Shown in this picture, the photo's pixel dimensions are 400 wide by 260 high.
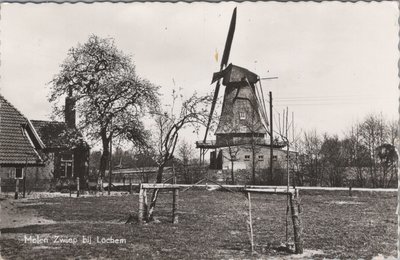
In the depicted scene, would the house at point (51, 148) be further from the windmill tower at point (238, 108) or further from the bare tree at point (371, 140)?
the bare tree at point (371, 140)

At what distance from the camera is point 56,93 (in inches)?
1035

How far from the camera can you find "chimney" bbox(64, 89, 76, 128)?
26.9 metres

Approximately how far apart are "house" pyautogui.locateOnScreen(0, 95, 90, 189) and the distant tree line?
17.8m

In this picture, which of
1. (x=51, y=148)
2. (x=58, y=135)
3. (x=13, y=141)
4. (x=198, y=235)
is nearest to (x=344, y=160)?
(x=58, y=135)

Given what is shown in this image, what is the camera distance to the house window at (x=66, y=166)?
32406 millimetres

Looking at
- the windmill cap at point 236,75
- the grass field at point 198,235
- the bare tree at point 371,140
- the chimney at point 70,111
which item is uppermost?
the windmill cap at point 236,75

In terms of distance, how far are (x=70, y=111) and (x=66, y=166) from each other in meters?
6.79

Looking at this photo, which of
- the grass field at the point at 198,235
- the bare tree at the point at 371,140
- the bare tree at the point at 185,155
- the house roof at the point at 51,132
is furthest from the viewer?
the bare tree at the point at 185,155

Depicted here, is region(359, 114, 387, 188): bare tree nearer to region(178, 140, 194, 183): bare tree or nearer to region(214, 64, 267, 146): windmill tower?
region(214, 64, 267, 146): windmill tower

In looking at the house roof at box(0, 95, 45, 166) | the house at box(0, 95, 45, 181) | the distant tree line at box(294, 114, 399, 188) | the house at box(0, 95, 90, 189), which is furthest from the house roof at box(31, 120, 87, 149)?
the distant tree line at box(294, 114, 399, 188)

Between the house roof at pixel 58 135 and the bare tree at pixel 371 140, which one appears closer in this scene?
the bare tree at pixel 371 140

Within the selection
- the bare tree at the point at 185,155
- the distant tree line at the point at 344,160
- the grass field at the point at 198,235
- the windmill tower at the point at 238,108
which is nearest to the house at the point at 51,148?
the grass field at the point at 198,235

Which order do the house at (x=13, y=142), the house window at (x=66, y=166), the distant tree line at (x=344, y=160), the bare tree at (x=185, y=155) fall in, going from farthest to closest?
the bare tree at (x=185, y=155) → the house window at (x=66, y=166) → the distant tree line at (x=344, y=160) → the house at (x=13, y=142)

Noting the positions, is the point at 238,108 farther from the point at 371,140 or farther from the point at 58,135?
the point at 58,135
